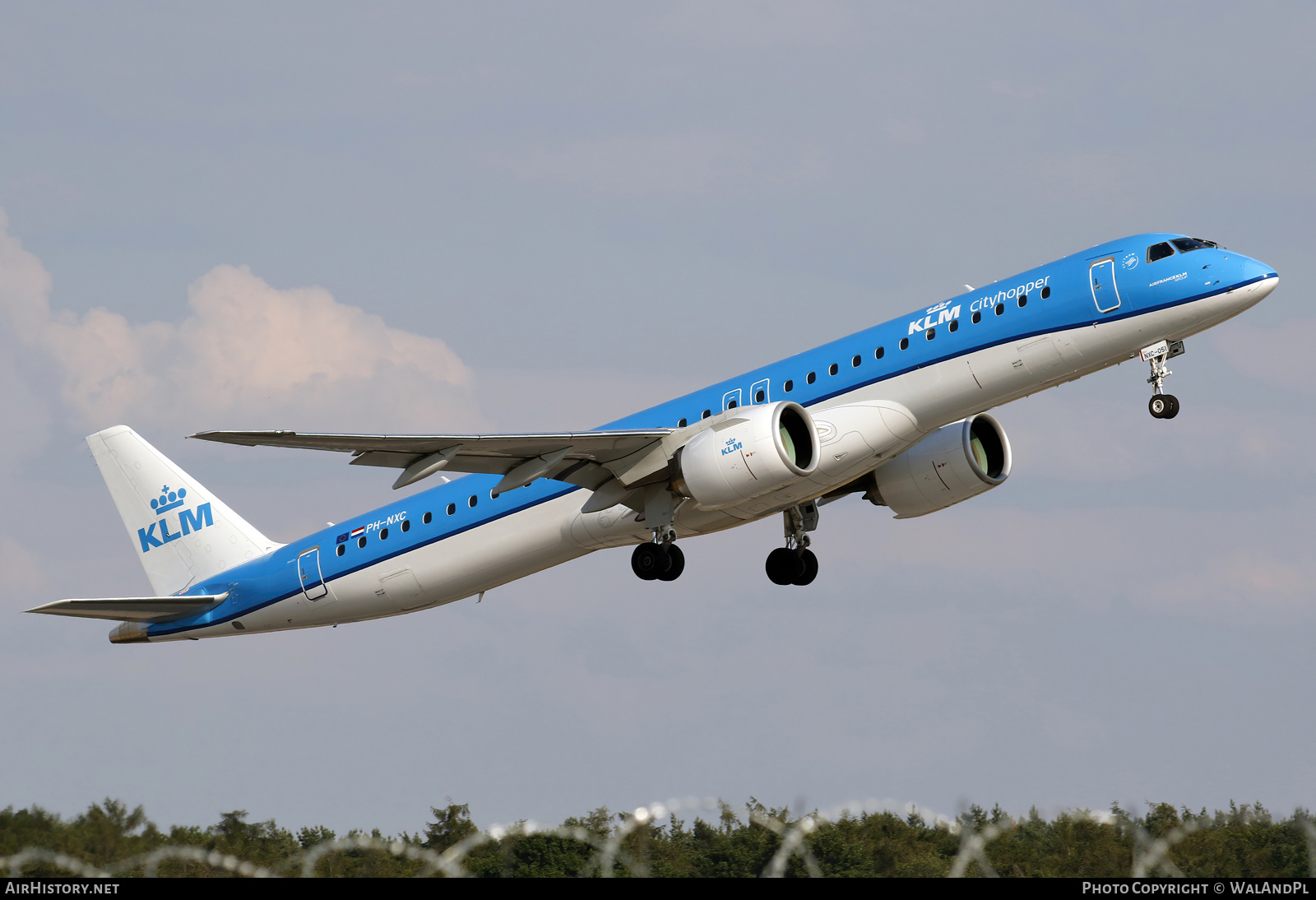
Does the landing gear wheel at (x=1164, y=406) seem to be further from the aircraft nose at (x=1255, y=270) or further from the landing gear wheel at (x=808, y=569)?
the landing gear wheel at (x=808, y=569)

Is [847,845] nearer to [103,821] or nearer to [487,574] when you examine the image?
Result: [487,574]

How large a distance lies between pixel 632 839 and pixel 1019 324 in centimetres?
1782

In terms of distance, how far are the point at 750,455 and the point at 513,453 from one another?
5.84 meters

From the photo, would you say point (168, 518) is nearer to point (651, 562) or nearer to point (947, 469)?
point (651, 562)

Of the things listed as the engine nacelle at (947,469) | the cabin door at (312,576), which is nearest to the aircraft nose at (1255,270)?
the engine nacelle at (947,469)

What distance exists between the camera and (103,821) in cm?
3075

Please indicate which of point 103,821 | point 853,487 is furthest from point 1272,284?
point 103,821

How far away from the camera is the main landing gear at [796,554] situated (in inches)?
1641

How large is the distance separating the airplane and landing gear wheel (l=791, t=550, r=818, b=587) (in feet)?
Answer: 0.15

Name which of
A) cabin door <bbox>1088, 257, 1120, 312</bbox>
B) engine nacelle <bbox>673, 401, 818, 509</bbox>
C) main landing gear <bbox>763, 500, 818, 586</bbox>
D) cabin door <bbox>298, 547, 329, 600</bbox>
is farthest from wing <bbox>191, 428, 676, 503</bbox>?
cabin door <bbox>1088, 257, 1120, 312</bbox>

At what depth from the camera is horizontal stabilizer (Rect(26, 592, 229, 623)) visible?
4297 cm

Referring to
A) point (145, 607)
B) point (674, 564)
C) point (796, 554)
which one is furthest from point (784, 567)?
point (145, 607)

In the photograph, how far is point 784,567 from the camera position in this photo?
138 ft

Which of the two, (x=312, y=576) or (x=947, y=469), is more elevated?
(x=947, y=469)
